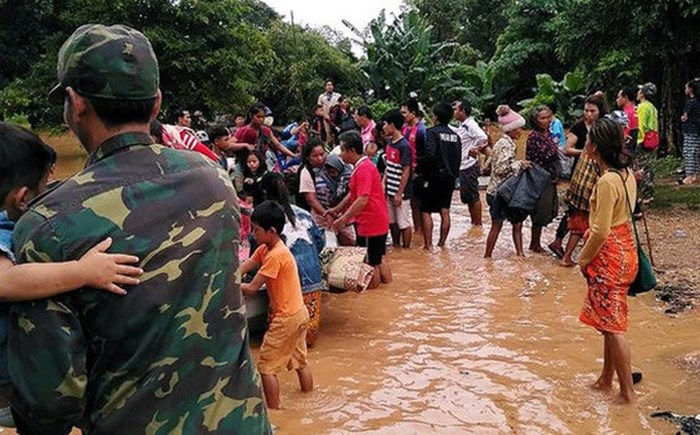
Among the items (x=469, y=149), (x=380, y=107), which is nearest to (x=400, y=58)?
(x=380, y=107)

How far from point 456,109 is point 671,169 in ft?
17.2

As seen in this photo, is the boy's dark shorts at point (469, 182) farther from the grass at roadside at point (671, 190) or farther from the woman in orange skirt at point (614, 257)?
the woman in orange skirt at point (614, 257)

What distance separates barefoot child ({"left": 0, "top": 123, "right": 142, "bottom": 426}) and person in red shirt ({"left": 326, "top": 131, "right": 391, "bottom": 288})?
15.7 feet

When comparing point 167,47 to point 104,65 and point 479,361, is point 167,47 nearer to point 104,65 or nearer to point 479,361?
point 479,361

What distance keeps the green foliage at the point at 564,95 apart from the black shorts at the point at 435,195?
11.8m

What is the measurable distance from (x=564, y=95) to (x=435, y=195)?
42.4ft

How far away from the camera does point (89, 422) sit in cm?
164

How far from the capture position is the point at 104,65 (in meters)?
1.60

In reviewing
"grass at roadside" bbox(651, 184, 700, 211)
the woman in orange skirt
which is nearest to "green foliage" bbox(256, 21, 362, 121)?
"grass at roadside" bbox(651, 184, 700, 211)

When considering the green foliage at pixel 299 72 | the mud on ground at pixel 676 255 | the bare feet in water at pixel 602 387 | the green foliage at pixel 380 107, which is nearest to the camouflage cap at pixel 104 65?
the bare feet in water at pixel 602 387

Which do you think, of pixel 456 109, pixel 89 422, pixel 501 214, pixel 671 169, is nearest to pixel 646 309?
pixel 501 214

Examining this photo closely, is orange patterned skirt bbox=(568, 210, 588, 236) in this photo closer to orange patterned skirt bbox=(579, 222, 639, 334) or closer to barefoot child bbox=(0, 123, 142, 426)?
orange patterned skirt bbox=(579, 222, 639, 334)

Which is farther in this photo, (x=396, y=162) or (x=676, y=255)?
(x=396, y=162)

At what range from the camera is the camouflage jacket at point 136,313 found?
5.07ft
